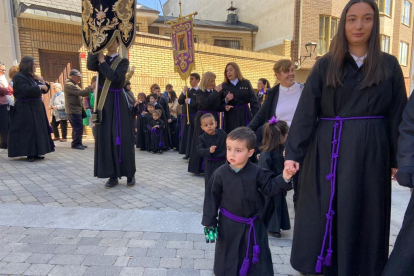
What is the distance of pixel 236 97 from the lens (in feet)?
18.9

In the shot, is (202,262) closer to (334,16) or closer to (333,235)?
(333,235)

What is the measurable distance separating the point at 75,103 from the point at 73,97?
0.58ft

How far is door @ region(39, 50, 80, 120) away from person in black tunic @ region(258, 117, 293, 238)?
30.4 feet

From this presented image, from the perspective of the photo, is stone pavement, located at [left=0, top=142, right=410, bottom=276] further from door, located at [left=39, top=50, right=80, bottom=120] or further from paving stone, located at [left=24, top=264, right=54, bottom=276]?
door, located at [left=39, top=50, right=80, bottom=120]

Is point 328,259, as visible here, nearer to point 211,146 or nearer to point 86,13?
point 211,146

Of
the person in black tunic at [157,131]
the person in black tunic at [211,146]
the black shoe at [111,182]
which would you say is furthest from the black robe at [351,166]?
the person in black tunic at [157,131]

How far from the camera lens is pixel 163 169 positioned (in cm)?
662

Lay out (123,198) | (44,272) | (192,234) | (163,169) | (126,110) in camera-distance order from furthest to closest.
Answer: (163,169) → (126,110) → (123,198) → (192,234) → (44,272)

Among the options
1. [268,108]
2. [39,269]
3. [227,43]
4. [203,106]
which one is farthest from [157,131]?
[227,43]

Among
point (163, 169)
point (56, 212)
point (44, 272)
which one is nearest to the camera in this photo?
point (44, 272)

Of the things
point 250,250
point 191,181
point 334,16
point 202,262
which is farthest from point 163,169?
point 334,16

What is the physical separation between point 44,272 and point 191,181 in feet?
10.6

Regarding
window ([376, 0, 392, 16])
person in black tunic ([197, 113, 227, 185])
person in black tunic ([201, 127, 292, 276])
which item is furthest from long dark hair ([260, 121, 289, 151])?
window ([376, 0, 392, 16])

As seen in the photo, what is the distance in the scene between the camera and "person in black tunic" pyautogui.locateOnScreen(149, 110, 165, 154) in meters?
8.76
